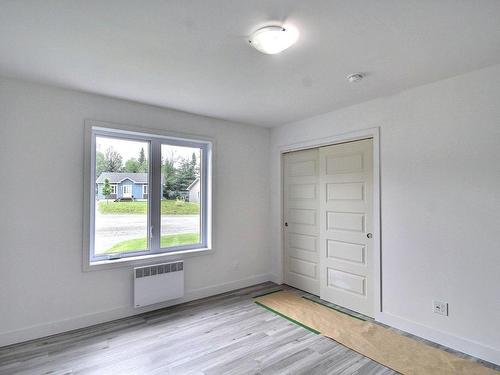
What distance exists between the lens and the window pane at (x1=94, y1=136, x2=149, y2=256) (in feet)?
10.7

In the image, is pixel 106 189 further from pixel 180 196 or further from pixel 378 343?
pixel 378 343

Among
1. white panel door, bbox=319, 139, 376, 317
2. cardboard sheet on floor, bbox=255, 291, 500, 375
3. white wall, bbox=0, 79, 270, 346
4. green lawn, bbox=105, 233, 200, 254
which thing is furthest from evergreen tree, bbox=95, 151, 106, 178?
white panel door, bbox=319, 139, 376, 317

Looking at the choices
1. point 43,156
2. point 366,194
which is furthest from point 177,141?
point 366,194

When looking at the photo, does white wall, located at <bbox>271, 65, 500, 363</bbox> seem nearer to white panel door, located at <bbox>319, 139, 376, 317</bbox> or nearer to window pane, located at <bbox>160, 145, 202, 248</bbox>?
white panel door, located at <bbox>319, 139, 376, 317</bbox>

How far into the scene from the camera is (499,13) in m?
1.71

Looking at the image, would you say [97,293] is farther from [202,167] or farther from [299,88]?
[299,88]

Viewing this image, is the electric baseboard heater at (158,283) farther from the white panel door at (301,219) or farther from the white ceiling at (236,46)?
the white ceiling at (236,46)

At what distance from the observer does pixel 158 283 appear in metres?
3.39

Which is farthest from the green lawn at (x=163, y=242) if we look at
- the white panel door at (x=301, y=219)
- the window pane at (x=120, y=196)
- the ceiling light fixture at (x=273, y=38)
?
the ceiling light fixture at (x=273, y=38)

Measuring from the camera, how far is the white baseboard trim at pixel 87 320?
2.66 m

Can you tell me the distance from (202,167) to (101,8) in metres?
2.55

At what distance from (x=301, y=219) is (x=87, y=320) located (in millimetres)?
3032

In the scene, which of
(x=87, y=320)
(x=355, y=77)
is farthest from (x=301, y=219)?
(x=87, y=320)

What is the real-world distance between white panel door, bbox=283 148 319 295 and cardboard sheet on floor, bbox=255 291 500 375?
552mm
